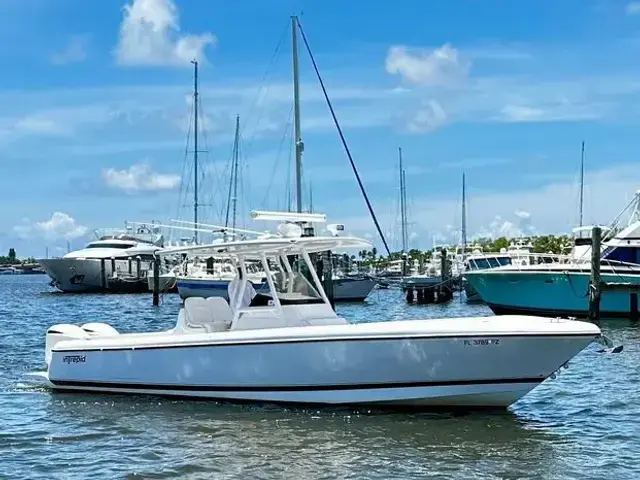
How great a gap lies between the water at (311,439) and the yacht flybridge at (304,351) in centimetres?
31

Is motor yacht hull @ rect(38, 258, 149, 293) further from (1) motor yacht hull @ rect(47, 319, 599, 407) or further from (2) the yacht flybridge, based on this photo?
(1) motor yacht hull @ rect(47, 319, 599, 407)

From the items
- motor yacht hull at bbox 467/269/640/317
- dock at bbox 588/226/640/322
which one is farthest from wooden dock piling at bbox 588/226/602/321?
motor yacht hull at bbox 467/269/640/317

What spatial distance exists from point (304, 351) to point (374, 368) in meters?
1.08

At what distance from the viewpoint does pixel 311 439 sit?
1303 centimetres

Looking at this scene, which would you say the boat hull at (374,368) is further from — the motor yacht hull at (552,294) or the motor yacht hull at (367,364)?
the motor yacht hull at (552,294)

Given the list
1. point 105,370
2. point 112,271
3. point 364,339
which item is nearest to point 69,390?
point 105,370

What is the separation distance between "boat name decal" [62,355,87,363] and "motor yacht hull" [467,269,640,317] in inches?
891

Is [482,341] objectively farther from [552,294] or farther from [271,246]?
[552,294]

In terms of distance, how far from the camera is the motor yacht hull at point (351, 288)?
5519 cm

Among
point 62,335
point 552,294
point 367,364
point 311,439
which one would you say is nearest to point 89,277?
point 552,294

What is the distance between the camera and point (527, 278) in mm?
35938

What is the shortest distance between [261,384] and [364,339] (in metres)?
1.87

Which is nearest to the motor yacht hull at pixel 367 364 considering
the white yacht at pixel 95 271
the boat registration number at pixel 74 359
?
the boat registration number at pixel 74 359

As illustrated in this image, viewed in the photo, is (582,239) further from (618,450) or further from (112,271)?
(112,271)
